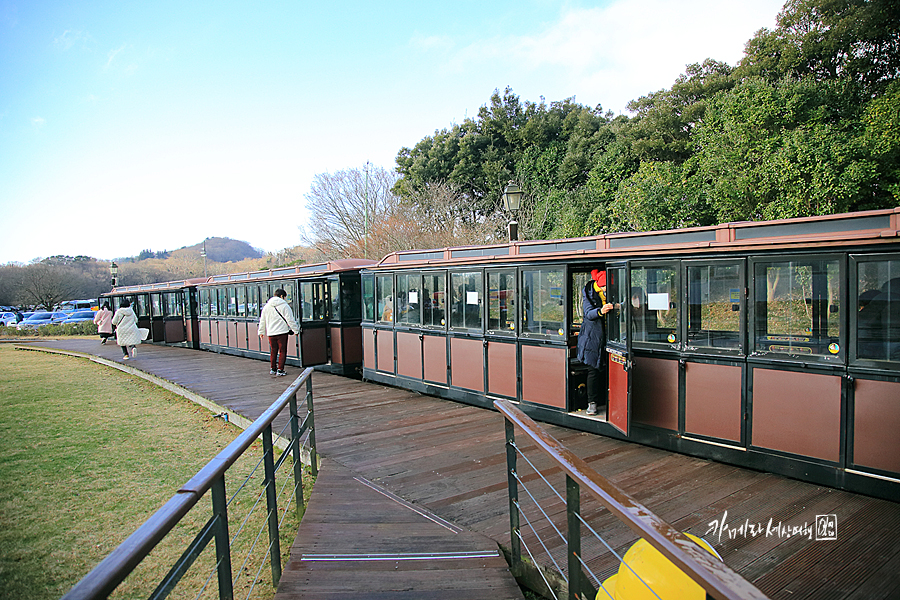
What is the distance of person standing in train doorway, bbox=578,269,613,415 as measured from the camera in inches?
255

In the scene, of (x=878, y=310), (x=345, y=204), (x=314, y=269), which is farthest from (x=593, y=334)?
(x=345, y=204)

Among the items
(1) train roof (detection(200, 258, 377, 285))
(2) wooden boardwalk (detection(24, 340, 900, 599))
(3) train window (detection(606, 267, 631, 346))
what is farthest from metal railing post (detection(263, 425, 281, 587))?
(1) train roof (detection(200, 258, 377, 285))

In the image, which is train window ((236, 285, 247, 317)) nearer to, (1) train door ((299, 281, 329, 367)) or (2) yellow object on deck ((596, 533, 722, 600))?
(1) train door ((299, 281, 329, 367))

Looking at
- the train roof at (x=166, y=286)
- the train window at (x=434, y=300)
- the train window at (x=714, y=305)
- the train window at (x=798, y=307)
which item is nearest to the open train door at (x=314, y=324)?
the train window at (x=434, y=300)

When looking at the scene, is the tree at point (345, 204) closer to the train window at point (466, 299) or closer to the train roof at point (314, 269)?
the train roof at point (314, 269)

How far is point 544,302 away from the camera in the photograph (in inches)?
275

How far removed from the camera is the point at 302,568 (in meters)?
3.26

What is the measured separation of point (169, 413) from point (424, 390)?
5323 millimetres

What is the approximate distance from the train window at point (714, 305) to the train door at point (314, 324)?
8.47 m

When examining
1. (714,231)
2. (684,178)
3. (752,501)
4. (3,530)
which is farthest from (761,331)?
(684,178)

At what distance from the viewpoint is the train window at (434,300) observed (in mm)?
8609

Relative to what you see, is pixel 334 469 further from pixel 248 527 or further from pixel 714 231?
pixel 714 231

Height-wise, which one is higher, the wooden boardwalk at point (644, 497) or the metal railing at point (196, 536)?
the metal railing at point (196, 536)

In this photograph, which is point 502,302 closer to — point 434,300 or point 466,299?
point 466,299
